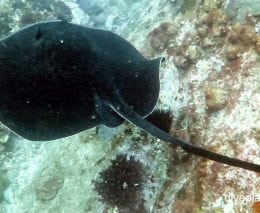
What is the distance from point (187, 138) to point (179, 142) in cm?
164

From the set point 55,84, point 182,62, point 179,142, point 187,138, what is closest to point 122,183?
point 187,138

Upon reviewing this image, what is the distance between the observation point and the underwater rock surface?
3490mm

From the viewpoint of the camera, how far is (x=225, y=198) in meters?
3.29

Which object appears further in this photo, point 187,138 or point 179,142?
point 187,138

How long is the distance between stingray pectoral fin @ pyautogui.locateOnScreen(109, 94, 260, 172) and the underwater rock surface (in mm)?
1115

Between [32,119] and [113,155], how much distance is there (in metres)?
1.46

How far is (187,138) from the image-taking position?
4.12m

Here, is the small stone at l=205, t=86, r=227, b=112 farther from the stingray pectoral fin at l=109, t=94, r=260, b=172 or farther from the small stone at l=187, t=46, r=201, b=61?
the stingray pectoral fin at l=109, t=94, r=260, b=172

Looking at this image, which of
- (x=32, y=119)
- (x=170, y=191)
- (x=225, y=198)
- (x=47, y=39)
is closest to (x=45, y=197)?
(x=32, y=119)

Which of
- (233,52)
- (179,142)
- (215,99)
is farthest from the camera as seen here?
(233,52)

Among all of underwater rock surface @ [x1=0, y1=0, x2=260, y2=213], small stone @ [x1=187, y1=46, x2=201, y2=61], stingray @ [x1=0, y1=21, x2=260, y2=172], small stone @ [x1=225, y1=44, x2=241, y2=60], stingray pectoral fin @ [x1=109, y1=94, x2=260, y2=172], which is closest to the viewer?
stingray pectoral fin @ [x1=109, y1=94, x2=260, y2=172]

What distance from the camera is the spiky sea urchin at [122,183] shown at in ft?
14.1

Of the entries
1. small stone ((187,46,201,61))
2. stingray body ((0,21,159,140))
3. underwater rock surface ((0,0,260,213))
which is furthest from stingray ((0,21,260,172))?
small stone ((187,46,201,61))

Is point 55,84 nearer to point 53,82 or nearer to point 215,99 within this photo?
point 53,82
